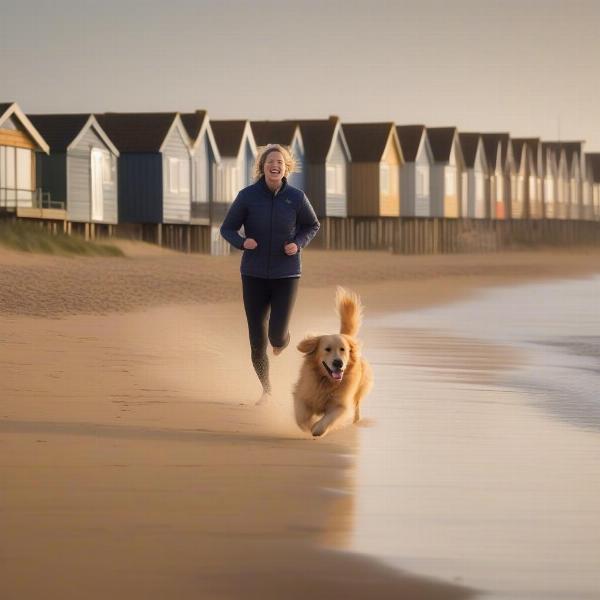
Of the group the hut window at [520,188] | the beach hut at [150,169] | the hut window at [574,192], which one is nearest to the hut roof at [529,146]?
the hut window at [520,188]

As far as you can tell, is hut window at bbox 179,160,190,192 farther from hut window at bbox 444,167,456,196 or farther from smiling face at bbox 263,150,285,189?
smiling face at bbox 263,150,285,189

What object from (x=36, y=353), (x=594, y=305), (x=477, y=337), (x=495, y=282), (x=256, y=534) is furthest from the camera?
(x=495, y=282)

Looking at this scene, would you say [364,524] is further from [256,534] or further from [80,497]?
[80,497]

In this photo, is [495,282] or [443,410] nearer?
[443,410]

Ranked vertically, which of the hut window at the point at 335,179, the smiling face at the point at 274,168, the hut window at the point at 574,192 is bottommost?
the smiling face at the point at 274,168

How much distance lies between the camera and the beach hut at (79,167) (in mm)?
46531

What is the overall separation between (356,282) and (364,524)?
3353cm

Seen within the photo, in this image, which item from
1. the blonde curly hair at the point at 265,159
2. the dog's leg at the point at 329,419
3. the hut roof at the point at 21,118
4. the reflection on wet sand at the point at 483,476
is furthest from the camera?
the hut roof at the point at 21,118

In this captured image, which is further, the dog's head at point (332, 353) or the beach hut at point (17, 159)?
the beach hut at point (17, 159)

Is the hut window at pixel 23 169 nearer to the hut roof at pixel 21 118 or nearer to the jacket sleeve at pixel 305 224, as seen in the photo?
the hut roof at pixel 21 118

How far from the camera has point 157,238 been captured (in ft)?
172

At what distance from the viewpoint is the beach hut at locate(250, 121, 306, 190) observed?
61.1 meters

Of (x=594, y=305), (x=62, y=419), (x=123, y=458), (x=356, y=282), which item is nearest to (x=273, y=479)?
(x=123, y=458)

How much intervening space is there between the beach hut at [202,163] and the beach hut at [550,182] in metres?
43.0
